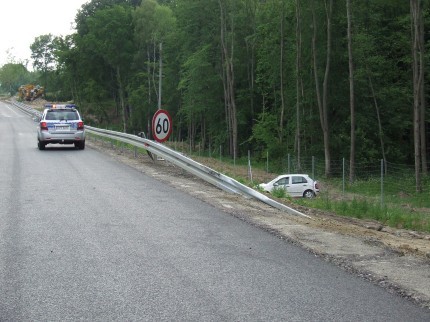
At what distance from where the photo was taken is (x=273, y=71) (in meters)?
52.8

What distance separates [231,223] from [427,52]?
34.8m

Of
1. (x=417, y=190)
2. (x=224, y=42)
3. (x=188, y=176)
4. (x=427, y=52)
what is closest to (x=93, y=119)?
(x=224, y=42)

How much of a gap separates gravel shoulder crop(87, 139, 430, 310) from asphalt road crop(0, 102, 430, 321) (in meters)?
0.23

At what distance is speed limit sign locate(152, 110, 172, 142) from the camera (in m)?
18.2

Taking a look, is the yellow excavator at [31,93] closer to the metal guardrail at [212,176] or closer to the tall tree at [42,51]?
the tall tree at [42,51]

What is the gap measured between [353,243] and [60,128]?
61.8 ft

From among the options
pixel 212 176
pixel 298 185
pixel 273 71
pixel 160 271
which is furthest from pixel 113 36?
pixel 160 271

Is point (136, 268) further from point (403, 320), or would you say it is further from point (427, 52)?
point (427, 52)

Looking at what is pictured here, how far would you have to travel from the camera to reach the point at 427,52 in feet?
135

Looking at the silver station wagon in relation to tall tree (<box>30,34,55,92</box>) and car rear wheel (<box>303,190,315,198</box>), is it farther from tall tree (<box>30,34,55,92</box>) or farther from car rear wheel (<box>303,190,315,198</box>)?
tall tree (<box>30,34,55,92</box>)

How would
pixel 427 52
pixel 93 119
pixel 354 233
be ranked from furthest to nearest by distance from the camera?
pixel 93 119, pixel 427 52, pixel 354 233

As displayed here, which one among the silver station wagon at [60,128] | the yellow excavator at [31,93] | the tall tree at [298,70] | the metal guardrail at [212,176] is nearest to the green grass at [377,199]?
the metal guardrail at [212,176]

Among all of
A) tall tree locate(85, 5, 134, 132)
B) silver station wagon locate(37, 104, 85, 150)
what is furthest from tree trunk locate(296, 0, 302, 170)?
tall tree locate(85, 5, 134, 132)

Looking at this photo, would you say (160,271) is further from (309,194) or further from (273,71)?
(273,71)
